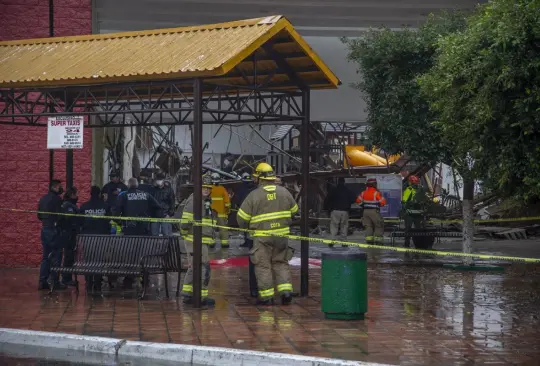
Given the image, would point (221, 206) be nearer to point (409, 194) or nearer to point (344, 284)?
point (409, 194)

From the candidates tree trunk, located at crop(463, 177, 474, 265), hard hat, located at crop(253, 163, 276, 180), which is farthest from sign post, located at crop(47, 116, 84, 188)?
tree trunk, located at crop(463, 177, 474, 265)

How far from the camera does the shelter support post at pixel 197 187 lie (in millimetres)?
12680

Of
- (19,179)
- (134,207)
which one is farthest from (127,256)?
(19,179)

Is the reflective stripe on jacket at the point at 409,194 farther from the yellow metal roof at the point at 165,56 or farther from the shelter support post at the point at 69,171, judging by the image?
the shelter support post at the point at 69,171

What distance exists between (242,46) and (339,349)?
444 cm

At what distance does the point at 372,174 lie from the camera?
30406mm

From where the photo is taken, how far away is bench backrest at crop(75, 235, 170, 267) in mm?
14312

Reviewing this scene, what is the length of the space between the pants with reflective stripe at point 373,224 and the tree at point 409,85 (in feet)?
15.9

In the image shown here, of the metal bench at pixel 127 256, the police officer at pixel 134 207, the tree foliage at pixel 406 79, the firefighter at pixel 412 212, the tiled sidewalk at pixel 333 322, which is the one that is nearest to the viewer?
the tiled sidewalk at pixel 333 322

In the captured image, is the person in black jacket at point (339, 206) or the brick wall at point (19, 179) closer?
the brick wall at point (19, 179)

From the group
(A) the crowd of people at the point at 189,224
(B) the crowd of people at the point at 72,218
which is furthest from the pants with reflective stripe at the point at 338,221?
(B) the crowd of people at the point at 72,218

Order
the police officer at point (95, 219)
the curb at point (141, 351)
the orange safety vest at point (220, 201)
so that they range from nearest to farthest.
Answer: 1. the curb at point (141, 351)
2. the police officer at point (95, 219)
3. the orange safety vest at point (220, 201)

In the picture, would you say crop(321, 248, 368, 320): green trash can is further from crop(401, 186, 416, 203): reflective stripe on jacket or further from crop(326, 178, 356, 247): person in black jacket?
crop(326, 178, 356, 247): person in black jacket

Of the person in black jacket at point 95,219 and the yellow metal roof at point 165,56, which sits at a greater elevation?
the yellow metal roof at point 165,56
